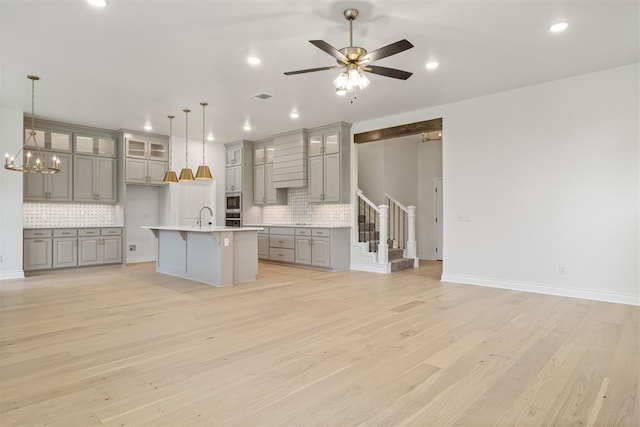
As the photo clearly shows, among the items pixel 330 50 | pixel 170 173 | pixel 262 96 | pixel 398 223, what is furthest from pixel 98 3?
pixel 398 223

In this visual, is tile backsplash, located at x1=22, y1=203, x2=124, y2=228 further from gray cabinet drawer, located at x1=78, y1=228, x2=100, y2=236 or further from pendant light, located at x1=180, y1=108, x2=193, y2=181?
pendant light, located at x1=180, y1=108, x2=193, y2=181

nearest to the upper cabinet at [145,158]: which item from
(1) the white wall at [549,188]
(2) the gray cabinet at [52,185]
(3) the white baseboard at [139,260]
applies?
(2) the gray cabinet at [52,185]

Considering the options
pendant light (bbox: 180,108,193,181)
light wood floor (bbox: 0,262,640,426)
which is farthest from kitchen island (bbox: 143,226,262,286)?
pendant light (bbox: 180,108,193,181)

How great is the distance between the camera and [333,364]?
107 inches

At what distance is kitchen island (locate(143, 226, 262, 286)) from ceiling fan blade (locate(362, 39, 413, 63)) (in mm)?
3486

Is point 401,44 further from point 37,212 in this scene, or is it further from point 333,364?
point 37,212

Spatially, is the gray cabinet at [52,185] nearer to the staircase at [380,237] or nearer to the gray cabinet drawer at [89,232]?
the gray cabinet drawer at [89,232]

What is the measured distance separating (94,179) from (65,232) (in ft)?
4.13

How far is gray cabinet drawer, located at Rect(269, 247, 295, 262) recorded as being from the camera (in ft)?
26.3

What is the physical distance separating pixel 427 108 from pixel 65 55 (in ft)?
17.7

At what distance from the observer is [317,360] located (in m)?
2.80

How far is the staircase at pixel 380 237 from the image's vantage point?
7195 millimetres

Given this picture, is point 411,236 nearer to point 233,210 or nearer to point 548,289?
point 548,289

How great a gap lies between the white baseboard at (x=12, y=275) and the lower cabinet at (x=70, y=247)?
0.87 feet
